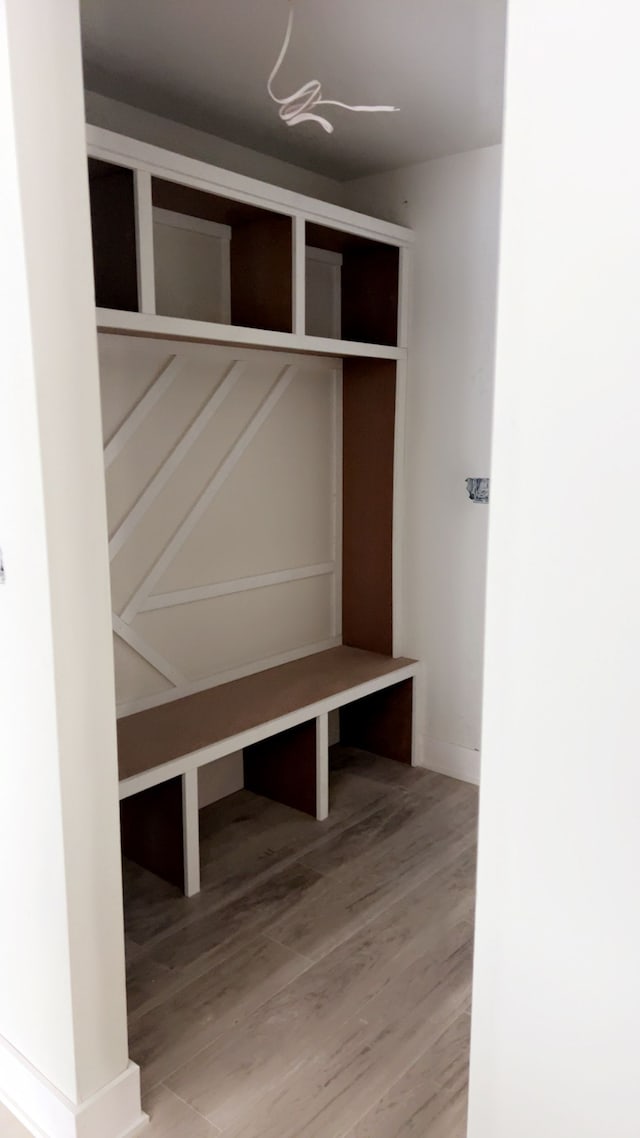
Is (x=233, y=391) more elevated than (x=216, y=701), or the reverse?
(x=233, y=391)

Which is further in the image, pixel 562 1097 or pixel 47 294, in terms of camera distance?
pixel 47 294

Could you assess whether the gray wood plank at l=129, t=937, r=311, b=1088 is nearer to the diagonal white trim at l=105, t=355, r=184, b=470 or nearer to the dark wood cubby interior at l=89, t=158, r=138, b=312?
the diagonal white trim at l=105, t=355, r=184, b=470

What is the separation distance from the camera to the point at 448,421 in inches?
129

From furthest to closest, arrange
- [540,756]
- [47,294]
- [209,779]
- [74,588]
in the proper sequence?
[209,779], [74,588], [47,294], [540,756]

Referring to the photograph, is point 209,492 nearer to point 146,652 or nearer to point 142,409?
point 142,409

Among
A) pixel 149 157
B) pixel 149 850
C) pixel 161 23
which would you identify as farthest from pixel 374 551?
pixel 161 23

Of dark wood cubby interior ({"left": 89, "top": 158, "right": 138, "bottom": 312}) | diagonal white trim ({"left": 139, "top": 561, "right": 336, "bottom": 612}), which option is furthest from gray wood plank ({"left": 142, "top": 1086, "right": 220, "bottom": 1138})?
dark wood cubby interior ({"left": 89, "top": 158, "right": 138, "bottom": 312})

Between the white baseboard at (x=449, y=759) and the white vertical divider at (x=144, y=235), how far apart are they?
215cm

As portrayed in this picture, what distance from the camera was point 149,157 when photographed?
85.7 inches

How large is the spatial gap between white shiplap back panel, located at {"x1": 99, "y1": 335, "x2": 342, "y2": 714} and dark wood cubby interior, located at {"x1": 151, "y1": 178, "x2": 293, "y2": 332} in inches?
7.8

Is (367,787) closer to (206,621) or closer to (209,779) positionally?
(209,779)

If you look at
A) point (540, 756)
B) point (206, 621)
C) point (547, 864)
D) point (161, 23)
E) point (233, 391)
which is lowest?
point (206, 621)

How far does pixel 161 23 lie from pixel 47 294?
1033 millimetres

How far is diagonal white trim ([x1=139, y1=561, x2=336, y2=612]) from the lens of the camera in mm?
2865
